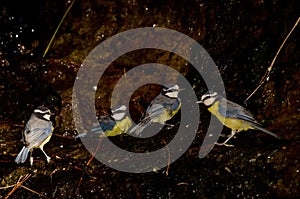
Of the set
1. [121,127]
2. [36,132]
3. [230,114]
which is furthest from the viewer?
[121,127]

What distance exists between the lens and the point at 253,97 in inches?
217

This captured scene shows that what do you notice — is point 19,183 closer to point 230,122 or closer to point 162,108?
point 162,108

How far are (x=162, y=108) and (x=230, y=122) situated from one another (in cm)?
79

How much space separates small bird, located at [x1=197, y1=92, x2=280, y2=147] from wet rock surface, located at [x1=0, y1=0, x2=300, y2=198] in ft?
0.48

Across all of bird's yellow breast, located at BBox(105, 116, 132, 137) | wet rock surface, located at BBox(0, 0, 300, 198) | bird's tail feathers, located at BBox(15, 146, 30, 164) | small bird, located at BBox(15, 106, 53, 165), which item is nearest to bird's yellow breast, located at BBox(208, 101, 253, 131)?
wet rock surface, located at BBox(0, 0, 300, 198)

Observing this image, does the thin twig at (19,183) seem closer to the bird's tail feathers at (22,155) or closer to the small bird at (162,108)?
the bird's tail feathers at (22,155)

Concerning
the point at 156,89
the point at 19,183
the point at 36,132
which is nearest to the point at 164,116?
the point at 156,89

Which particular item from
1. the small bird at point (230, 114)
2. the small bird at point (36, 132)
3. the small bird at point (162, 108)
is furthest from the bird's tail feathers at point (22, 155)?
the small bird at point (230, 114)

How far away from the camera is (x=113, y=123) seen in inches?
205

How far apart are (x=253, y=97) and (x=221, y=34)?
2.94 ft

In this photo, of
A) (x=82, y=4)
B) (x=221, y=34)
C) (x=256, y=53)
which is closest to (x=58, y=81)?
(x=82, y=4)

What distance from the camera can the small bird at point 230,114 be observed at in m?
4.98

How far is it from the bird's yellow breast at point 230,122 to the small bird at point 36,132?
1.85 meters

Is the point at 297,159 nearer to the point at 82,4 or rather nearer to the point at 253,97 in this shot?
the point at 253,97
